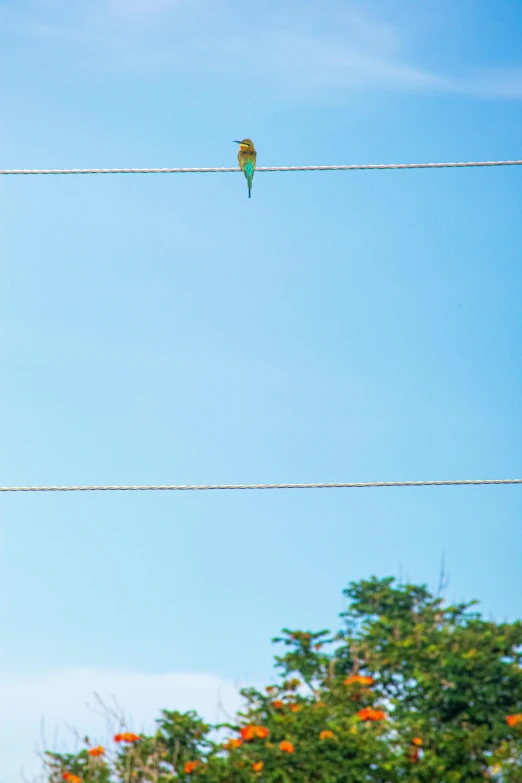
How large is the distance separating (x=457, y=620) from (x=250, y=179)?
3.99 meters

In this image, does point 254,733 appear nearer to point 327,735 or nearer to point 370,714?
point 327,735

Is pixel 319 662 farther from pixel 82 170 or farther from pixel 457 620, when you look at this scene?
pixel 82 170

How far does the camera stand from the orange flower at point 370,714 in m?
7.80

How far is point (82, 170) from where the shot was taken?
818cm

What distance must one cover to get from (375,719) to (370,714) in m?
0.05

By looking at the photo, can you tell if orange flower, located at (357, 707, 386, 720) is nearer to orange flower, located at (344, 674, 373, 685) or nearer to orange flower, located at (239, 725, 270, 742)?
orange flower, located at (344, 674, 373, 685)

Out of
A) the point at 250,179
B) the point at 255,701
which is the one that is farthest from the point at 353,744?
the point at 250,179

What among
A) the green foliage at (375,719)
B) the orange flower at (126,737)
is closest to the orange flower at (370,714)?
the green foliage at (375,719)

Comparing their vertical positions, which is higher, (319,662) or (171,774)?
(319,662)

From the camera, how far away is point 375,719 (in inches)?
307

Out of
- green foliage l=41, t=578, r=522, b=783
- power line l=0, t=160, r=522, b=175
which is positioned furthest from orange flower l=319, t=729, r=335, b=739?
power line l=0, t=160, r=522, b=175

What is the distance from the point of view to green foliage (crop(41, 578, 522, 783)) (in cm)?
750

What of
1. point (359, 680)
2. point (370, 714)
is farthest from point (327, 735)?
point (359, 680)

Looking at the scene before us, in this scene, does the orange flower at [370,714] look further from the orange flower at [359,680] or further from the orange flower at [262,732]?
the orange flower at [262,732]
